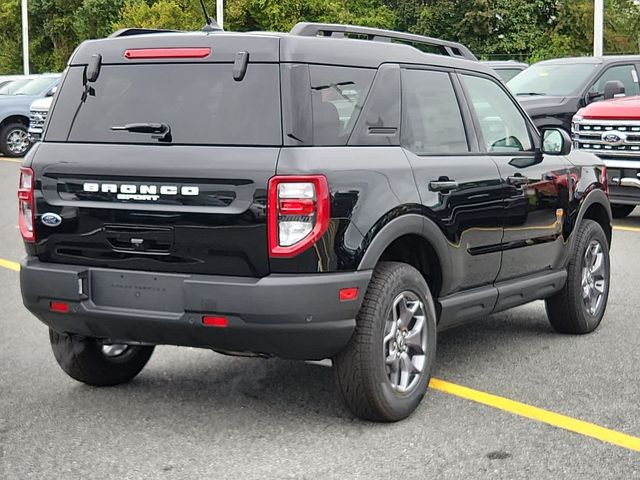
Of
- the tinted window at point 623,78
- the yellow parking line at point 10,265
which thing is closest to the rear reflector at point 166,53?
the yellow parking line at point 10,265

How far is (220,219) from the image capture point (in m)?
4.83

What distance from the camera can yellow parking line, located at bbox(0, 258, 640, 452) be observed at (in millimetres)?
4980

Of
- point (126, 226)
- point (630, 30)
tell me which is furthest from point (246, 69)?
point (630, 30)

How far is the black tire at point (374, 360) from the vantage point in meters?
5.01

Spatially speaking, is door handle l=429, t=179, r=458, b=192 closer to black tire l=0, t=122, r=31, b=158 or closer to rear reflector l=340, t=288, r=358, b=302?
rear reflector l=340, t=288, r=358, b=302

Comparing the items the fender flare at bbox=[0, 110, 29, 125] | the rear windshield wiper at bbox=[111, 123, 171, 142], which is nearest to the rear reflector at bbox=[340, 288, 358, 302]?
the rear windshield wiper at bbox=[111, 123, 171, 142]

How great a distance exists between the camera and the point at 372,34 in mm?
5613

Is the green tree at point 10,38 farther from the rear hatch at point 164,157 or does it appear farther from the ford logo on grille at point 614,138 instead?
the rear hatch at point 164,157

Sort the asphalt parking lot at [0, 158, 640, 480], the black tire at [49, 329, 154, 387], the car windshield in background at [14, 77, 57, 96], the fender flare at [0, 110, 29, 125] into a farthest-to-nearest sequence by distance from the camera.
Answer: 1. the car windshield in background at [14, 77, 57, 96]
2. the fender flare at [0, 110, 29, 125]
3. the black tire at [49, 329, 154, 387]
4. the asphalt parking lot at [0, 158, 640, 480]

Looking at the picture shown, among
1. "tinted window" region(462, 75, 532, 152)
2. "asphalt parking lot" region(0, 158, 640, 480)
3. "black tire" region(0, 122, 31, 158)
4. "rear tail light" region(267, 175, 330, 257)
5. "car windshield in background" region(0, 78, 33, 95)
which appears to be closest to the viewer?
"asphalt parking lot" region(0, 158, 640, 480)

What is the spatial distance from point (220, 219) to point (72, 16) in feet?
215

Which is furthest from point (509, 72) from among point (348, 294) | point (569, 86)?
point (348, 294)

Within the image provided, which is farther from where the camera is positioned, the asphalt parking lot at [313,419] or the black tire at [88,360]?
the black tire at [88,360]

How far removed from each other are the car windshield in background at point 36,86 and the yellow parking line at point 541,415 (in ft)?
70.5
